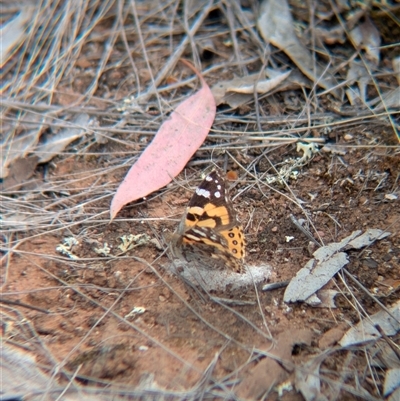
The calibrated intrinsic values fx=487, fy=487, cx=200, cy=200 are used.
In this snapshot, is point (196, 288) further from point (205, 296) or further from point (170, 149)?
point (170, 149)

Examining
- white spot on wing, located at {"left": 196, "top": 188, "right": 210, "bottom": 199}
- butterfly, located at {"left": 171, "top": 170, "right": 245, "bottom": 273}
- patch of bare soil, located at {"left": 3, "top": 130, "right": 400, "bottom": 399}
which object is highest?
white spot on wing, located at {"left": 196, "top": 188, "right": 210, "bottom": 199}

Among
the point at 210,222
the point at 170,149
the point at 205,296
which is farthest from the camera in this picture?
the point at 170,149

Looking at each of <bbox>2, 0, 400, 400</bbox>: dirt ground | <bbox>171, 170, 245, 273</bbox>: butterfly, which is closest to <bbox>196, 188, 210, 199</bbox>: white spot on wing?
<bbox>171, 170, 245, 273</bbox>: butterfly

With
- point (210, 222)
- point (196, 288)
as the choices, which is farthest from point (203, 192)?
Result: point (196, 288)

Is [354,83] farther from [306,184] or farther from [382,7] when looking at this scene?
[306,184]

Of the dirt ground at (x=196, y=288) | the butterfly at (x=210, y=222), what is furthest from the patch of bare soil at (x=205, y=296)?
the butterfly at (x=210, y=222)

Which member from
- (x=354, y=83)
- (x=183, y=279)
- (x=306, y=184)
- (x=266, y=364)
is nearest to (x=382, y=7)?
(x=354, y=83)

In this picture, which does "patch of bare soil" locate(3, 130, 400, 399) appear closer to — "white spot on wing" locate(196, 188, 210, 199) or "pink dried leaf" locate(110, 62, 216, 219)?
"pink dried leaf" locate(110, 62, 216, 219)

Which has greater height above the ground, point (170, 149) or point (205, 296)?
point (170, 149)

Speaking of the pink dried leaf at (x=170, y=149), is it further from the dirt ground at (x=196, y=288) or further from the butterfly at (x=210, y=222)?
the butterfly at (x=210, y=222)
